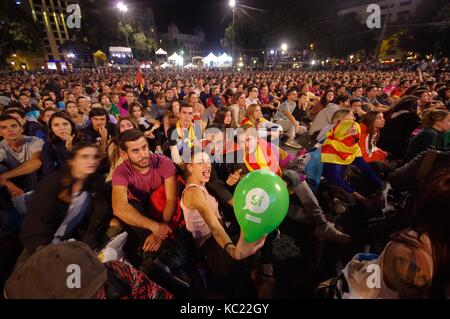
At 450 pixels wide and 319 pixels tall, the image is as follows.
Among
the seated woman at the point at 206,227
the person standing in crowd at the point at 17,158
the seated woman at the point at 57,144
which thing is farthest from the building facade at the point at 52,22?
the seated woman at the point at 206,227

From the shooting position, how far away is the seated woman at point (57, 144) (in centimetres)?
373

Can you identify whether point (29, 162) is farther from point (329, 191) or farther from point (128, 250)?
point (329, 191)

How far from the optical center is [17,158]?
3.65 m

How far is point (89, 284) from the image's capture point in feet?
4.02

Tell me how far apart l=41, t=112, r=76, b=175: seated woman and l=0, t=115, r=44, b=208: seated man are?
0.41 ft

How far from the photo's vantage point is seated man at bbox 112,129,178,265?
272 centimetres

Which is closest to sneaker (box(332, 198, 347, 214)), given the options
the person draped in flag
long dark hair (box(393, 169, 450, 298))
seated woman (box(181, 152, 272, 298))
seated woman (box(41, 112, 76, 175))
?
the person draped in flag

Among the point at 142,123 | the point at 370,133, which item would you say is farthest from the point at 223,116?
the point at 370,133

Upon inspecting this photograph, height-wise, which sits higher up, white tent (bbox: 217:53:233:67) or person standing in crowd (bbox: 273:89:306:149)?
white tent (bbox: 217:53:233:67)

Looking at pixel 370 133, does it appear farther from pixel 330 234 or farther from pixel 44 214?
pixel 44 214

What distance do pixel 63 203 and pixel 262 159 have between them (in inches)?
93.8

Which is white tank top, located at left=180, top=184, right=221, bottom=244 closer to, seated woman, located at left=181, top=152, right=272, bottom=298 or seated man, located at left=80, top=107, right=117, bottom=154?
seated woman, located at left=181, top=152, right=272, bottom=298

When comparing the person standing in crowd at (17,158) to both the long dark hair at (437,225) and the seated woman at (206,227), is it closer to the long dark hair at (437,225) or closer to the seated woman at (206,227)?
the seated woman at (206,227)
